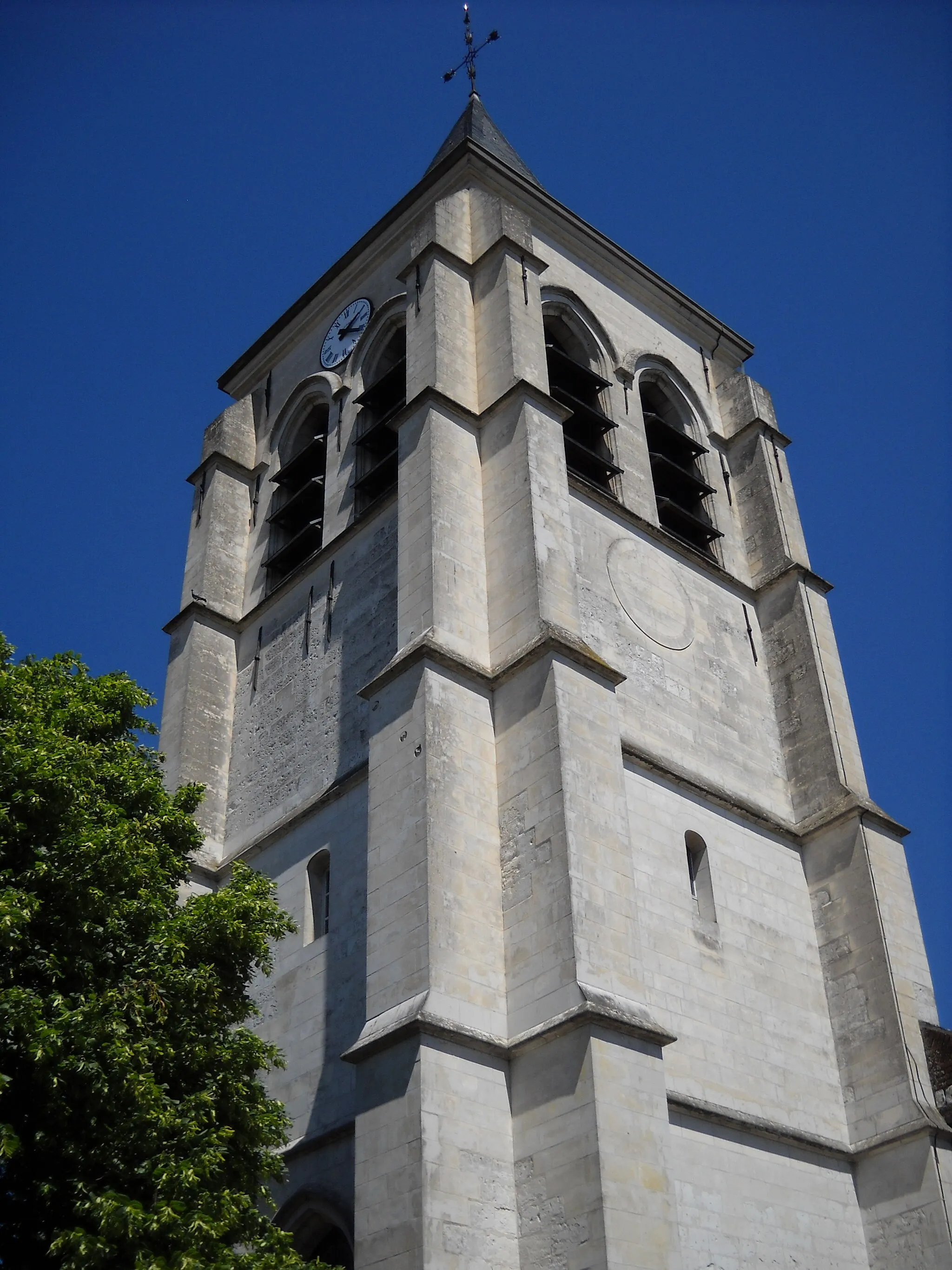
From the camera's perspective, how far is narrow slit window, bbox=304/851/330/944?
18.0 m

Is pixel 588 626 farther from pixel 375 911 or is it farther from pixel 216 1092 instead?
pixel 216 1092

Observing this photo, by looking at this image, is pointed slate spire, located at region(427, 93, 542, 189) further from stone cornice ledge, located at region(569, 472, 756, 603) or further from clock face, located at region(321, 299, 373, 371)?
stone cornice ledge, located at region(569, 472, 756, 603)

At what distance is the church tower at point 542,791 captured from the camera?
13438 mm

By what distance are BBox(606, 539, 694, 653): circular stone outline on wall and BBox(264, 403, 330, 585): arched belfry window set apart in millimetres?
5451

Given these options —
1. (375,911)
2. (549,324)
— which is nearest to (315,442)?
(549,324)

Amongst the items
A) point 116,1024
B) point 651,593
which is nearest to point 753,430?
point 651,593

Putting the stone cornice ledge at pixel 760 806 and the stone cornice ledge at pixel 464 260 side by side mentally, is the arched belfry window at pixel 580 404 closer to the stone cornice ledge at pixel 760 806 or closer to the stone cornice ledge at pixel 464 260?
the stone cornice ledge at pixel 464 260

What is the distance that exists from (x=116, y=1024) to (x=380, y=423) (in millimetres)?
13326

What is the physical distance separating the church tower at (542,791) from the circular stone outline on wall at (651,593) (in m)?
0.08

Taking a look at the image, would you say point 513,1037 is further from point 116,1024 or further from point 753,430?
point 753,430

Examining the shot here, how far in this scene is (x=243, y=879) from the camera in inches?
559

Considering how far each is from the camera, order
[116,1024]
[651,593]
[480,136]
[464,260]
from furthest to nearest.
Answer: [480,136]
[464,260]
[651,593]
[116,1024]

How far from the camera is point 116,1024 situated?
11.4 metres

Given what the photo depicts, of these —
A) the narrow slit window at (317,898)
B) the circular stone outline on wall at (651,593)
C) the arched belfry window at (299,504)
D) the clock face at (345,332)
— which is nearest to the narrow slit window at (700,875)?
the circular stone outline on wall at (651,593)
